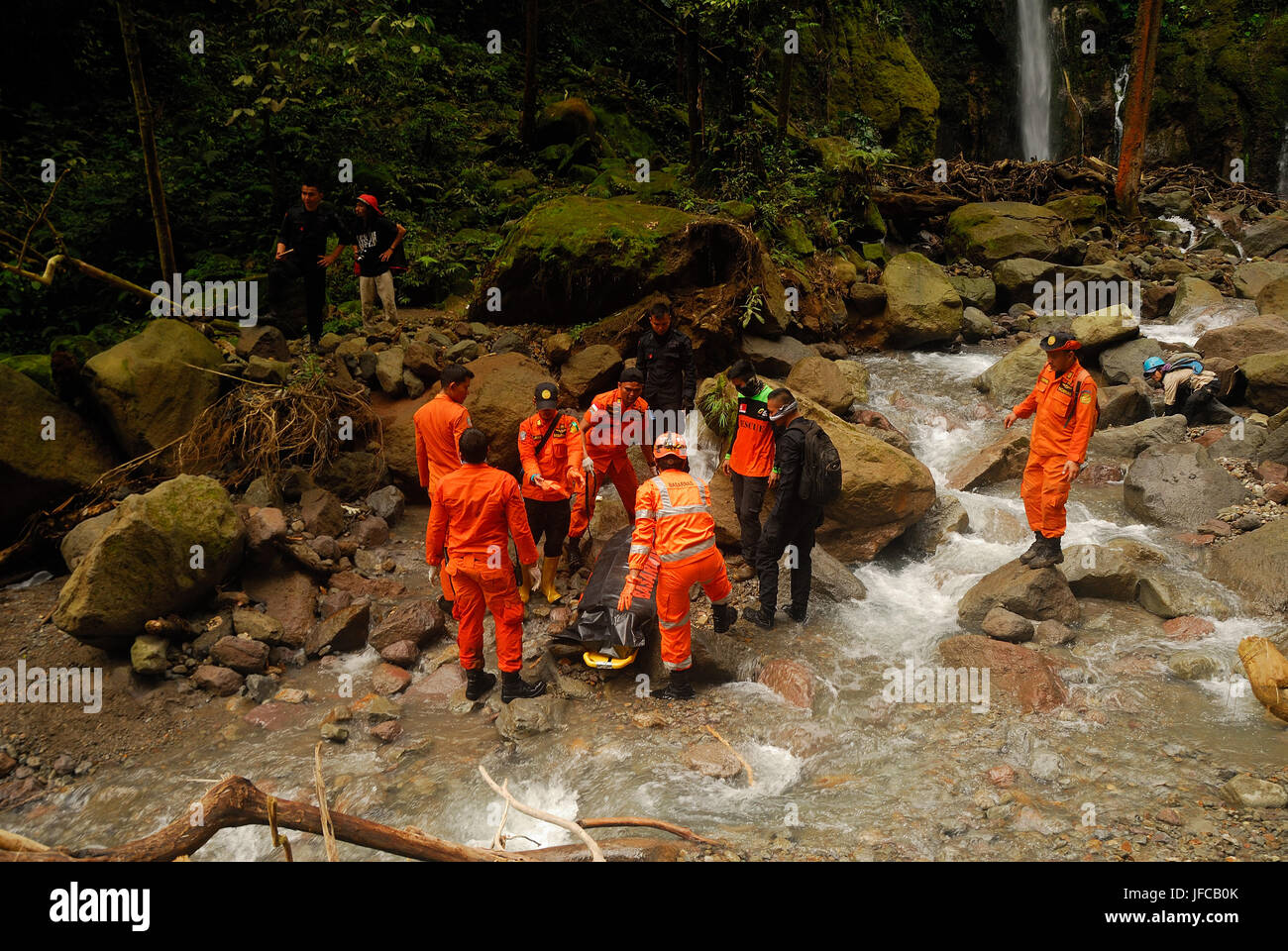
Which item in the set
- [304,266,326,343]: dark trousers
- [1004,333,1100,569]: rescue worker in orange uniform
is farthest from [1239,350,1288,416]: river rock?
[304,266,326,343]: dark trousers

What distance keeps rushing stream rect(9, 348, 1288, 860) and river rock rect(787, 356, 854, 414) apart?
3497 mm

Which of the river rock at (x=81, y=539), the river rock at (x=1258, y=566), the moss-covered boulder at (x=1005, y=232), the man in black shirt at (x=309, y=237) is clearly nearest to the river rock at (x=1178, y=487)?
the river rock at (x=1258, y=566)

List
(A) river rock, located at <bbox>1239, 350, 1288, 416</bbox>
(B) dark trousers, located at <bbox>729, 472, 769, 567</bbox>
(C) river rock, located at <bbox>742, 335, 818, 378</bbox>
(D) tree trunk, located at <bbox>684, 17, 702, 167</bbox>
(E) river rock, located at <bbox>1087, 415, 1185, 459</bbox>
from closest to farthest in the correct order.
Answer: (B) dark trousers, located at <bbox>729, 472, 769, 567</bbox>
(E) river rock, located at <bbox>1087, 415, 1185, 459</bbox>
(A) river rock, located at <bbox>1239, 350, 1288, 416</bbox>
(C) river rock, located at <bbox>742, 335, 818, 378</bbox>
(D) tree trunk, located at <bbox>684, 17, 702, 167</bbox>

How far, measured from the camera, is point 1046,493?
641 cm


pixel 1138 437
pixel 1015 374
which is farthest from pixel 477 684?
pixel 1015 374

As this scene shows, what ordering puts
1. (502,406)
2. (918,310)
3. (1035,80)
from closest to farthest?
(502,406), (918,310), (1035,80)

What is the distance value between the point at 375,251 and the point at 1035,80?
78.6 ft

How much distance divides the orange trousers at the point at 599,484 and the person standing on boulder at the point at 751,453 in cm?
96

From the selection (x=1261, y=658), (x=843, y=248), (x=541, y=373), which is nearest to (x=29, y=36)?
(x=541, y=373)

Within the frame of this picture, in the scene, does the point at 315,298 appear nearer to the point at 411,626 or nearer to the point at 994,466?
the point at 411,626

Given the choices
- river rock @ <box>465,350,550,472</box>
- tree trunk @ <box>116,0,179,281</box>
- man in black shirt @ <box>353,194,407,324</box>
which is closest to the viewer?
tree trunk @ <box>116,0,179,281</box>

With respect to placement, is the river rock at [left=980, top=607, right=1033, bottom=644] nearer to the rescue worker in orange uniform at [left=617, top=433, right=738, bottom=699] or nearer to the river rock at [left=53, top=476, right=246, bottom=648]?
the rescue worker in orange uniform at [left=617, top=433, right=738, bottom=699]

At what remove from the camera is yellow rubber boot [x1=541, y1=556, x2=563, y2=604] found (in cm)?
662
